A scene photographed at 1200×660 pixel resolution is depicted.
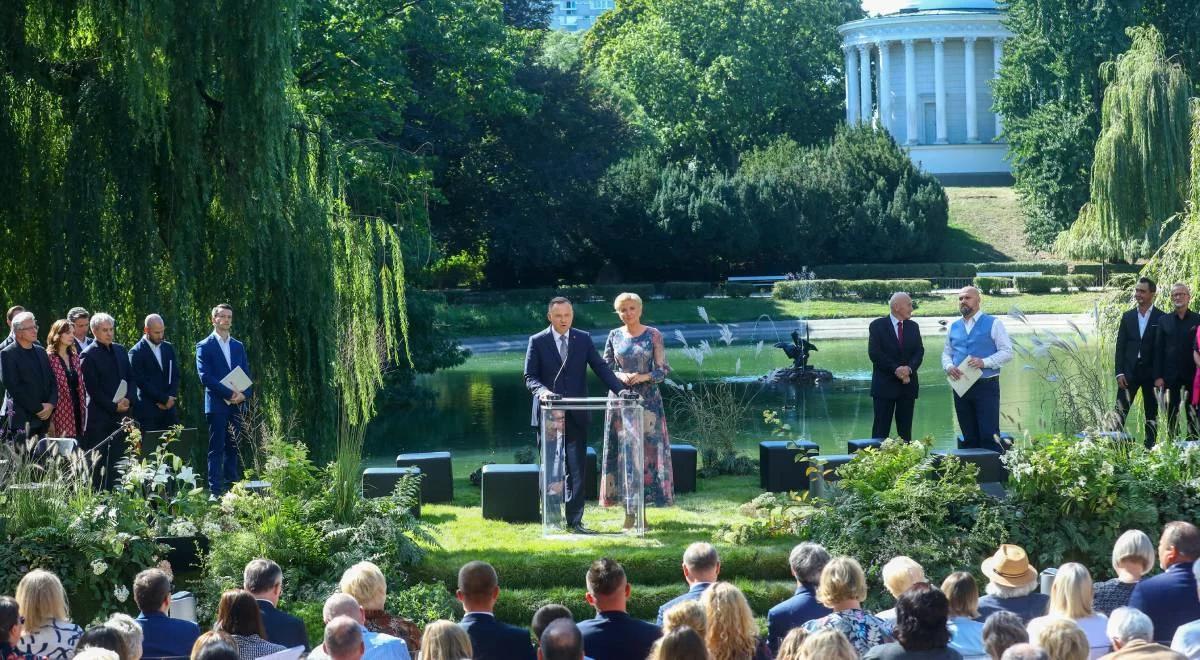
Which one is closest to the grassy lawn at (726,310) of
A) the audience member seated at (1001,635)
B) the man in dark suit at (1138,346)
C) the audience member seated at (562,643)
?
the man in dark suit at (1138,346)

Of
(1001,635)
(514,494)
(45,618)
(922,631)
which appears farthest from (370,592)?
(514,494)

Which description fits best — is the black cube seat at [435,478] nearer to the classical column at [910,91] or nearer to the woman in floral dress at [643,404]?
the woman in floral dress at [643,404]

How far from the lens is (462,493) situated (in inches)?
507

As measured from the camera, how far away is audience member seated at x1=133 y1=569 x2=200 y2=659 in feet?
20.3

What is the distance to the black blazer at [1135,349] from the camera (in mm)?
12578

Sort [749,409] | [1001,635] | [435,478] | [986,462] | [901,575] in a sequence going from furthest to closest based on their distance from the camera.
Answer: [749,409]
[435,478]
[986,462]
[901,575]
[1001,635]

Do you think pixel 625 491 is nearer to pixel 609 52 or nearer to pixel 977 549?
pixel 977 549

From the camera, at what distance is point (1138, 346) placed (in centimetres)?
1266

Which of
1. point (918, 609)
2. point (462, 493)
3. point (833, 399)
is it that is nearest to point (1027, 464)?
point (918, 609)

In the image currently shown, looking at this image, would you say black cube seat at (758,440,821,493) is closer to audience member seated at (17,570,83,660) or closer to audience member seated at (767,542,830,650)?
audience member seated at (767,542,830,650)

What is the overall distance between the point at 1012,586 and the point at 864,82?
67.6 m

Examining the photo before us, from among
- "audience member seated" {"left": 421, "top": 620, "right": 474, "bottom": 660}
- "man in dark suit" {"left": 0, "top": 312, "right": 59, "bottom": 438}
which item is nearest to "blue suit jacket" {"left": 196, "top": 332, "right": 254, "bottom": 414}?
"man in dark suit" {"left": 0, "top": 312, "right": 59, "bottom": 438}

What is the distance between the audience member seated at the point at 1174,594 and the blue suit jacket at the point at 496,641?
2812 mm

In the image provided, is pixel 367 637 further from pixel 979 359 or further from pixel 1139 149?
pixel 1139 149
